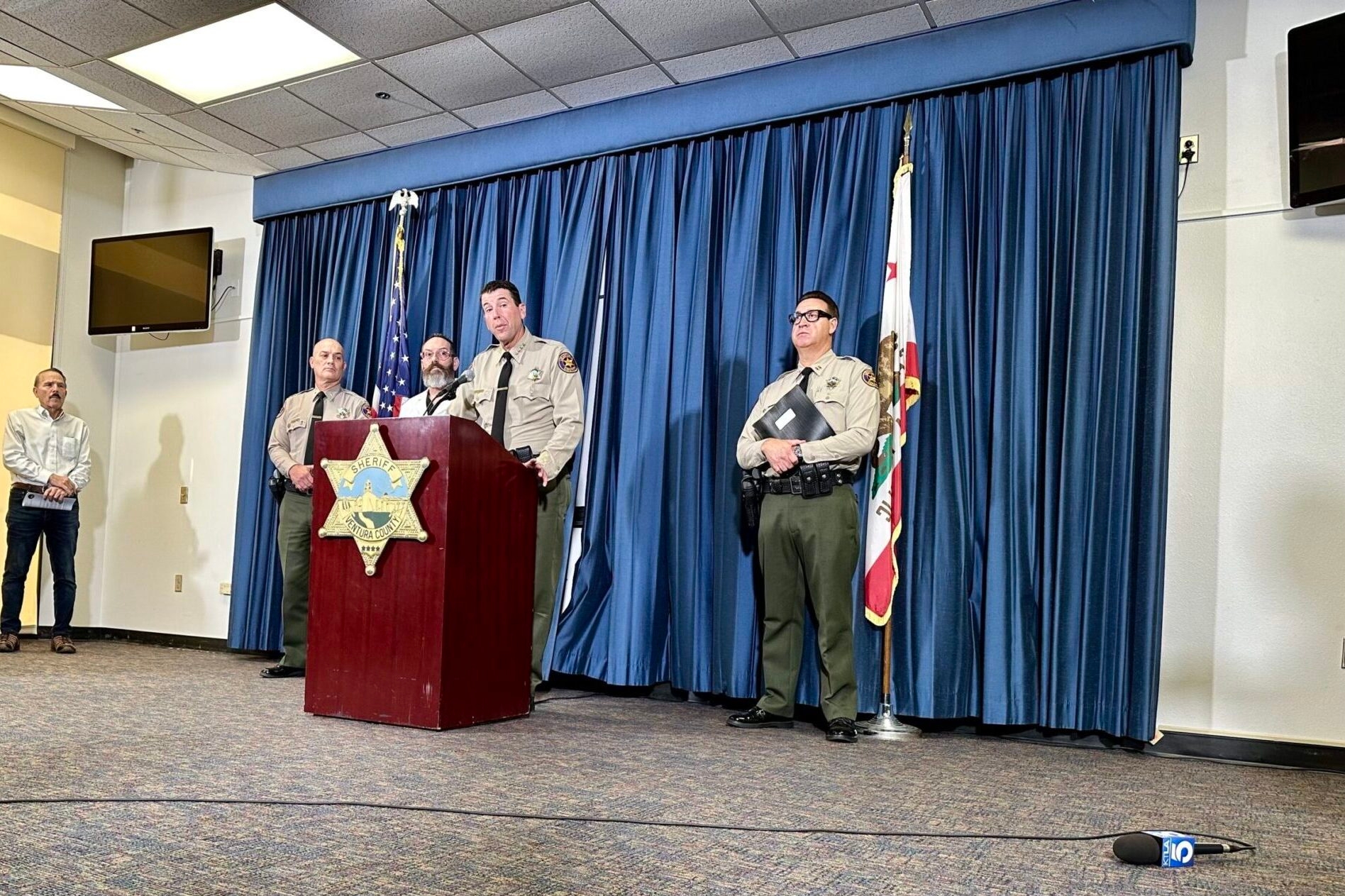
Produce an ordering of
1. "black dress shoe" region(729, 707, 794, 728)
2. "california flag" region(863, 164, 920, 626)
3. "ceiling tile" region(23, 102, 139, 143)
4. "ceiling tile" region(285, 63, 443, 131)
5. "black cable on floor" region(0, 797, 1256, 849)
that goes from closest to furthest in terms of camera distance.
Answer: "black cable on floor" region(0, 797, 1256, 849)
"black dress shoe" region(729, 707, 794, 728)
"california flag" region(863, 164, 920, 626)
"ceiling tile" region(285, 63, 443, 131)
"ceiling tile" region(23, 102, 139, 143)

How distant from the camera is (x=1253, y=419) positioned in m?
3.67

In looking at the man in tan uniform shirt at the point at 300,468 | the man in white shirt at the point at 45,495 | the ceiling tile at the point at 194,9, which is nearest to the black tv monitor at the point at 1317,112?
the ceiling tile at the point at 194,9

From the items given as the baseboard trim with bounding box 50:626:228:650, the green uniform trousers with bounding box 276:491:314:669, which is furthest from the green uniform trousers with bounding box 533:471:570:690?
the baseboard trim with bounding box 50:626:228:650

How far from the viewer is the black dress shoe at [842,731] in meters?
3.53

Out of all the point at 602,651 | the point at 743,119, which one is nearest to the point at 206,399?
the point at 602,651

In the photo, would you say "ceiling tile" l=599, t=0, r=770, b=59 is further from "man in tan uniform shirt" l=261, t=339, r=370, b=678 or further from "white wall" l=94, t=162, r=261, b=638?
"white wall" l=94, t=162, r=261, b=638

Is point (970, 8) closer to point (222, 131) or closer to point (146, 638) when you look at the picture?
point (222, 131)

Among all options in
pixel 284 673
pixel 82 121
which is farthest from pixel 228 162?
pixel 284 673

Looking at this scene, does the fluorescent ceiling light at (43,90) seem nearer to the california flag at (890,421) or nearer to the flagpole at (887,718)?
the california flag at (890,421)

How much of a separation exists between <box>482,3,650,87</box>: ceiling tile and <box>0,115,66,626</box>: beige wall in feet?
12.3

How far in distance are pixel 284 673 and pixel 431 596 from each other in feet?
6.79

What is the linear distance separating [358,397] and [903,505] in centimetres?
281

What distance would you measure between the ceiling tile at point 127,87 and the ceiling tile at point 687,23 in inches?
101

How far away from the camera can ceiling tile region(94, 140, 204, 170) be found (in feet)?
20.9
